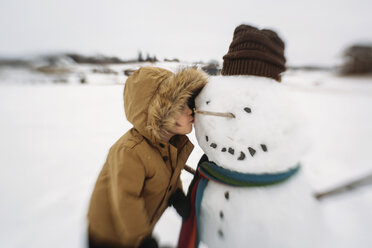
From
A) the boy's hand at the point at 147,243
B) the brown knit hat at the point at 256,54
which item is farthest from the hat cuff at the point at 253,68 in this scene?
the boy's hand at the point at 147,243

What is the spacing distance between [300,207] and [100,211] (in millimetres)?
650

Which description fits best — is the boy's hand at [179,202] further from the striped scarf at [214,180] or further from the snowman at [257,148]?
the snowman at [257,148]

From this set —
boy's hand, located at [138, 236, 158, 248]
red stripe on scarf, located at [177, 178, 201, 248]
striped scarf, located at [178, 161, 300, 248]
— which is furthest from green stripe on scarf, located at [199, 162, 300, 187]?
boy's hand, located at [138, 236, 158, 248]

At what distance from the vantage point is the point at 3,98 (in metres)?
1.54

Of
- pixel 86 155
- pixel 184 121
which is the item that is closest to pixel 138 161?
pixel 184 121

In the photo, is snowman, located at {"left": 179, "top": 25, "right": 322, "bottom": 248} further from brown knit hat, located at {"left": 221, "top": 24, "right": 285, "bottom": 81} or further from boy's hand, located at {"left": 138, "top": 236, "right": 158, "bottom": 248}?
boy's hand, located at {"left": 138, "top": 236, "right": 158, "bottom": 248}

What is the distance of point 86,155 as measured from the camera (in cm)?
129

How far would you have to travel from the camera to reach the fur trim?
560mm

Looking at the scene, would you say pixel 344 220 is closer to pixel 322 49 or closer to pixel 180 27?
pixel 322 49

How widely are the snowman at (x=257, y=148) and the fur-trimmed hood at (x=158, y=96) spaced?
72mm

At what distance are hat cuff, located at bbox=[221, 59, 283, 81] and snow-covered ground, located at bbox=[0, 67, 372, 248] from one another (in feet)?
0.43

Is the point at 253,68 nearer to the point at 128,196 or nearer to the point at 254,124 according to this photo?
the point at 254,124

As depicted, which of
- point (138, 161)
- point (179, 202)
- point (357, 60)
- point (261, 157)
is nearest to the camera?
point (357, 60)

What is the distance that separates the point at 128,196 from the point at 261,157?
0.43 meters
